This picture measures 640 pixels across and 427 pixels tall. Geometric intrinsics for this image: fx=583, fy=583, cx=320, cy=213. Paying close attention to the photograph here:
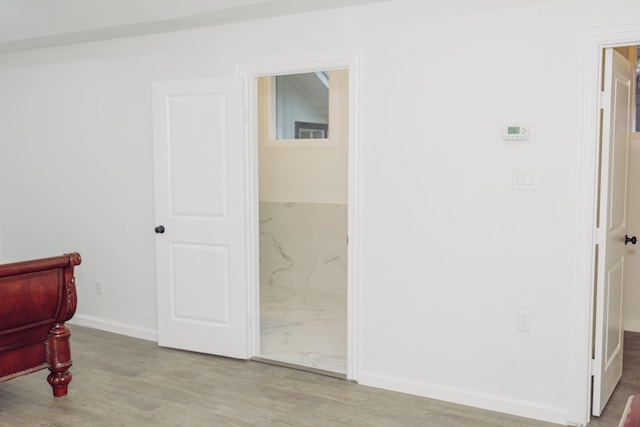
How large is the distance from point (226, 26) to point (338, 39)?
0.94 meters

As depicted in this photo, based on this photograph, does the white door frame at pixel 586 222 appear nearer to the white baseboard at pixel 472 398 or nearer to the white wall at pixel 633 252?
the white baseboard at pixel 472 398

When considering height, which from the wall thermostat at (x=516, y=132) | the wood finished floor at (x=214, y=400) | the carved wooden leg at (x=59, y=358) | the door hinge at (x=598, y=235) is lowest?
the wood finished floor at (x=214, y=400)

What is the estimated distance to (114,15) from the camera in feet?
14.1

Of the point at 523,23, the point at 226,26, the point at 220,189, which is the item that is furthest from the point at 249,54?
the point at 523,23

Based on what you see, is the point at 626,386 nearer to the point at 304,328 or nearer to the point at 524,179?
the point at 524,179

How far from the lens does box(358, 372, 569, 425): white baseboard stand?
3305mm

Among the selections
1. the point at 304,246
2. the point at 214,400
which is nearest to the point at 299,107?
the point at 304,246

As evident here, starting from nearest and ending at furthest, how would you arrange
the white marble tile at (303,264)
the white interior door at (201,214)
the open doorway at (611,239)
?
the open doorway at (611,239) < the white interior door at (201,214) < the white marble tile at (303,264)

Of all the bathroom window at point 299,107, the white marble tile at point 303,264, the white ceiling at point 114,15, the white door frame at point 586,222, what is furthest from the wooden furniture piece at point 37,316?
the bathroom window at point 299,107

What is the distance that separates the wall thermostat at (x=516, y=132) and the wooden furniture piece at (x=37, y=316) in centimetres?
267

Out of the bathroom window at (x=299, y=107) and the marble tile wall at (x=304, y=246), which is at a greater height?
the bathroom window at (x=299, y=107)

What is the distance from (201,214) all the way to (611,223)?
276cm

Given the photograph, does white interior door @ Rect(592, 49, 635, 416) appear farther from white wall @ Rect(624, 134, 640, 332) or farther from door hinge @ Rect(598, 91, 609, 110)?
white wall @ Rect(624, 134, 640, 332)

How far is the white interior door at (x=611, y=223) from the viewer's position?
321 centimetres
